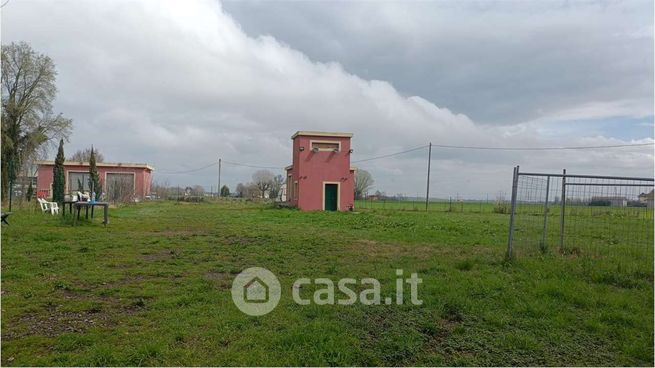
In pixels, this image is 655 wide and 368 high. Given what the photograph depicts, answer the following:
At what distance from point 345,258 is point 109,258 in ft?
13.8

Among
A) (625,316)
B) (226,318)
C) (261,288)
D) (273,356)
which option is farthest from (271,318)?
(625,316)

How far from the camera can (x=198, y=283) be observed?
5.47 metres

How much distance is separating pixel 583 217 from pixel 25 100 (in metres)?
32.3

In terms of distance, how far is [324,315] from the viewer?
4.18 m

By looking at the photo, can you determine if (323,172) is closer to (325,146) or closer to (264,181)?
(325,146)

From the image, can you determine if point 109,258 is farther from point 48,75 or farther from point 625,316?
point 48,75

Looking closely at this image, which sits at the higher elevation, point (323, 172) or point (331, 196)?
point (323, 172)

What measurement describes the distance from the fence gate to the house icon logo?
12.8 ft

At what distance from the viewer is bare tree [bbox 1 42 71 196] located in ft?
86.9

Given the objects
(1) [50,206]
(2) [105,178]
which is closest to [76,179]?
(2) [105,178]

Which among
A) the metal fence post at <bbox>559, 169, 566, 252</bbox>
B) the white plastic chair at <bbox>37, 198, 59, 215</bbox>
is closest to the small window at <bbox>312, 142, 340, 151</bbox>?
the white plastic chair at <bbox>37, 198, 59, 215</bbox>

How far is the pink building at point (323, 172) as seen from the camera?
27.4 metres

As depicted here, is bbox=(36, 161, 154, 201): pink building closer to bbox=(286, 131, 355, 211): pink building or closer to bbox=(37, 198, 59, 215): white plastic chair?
bbox=(37, 198, 59, 215): white plastic chair

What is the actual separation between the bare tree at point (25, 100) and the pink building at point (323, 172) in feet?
56.5
